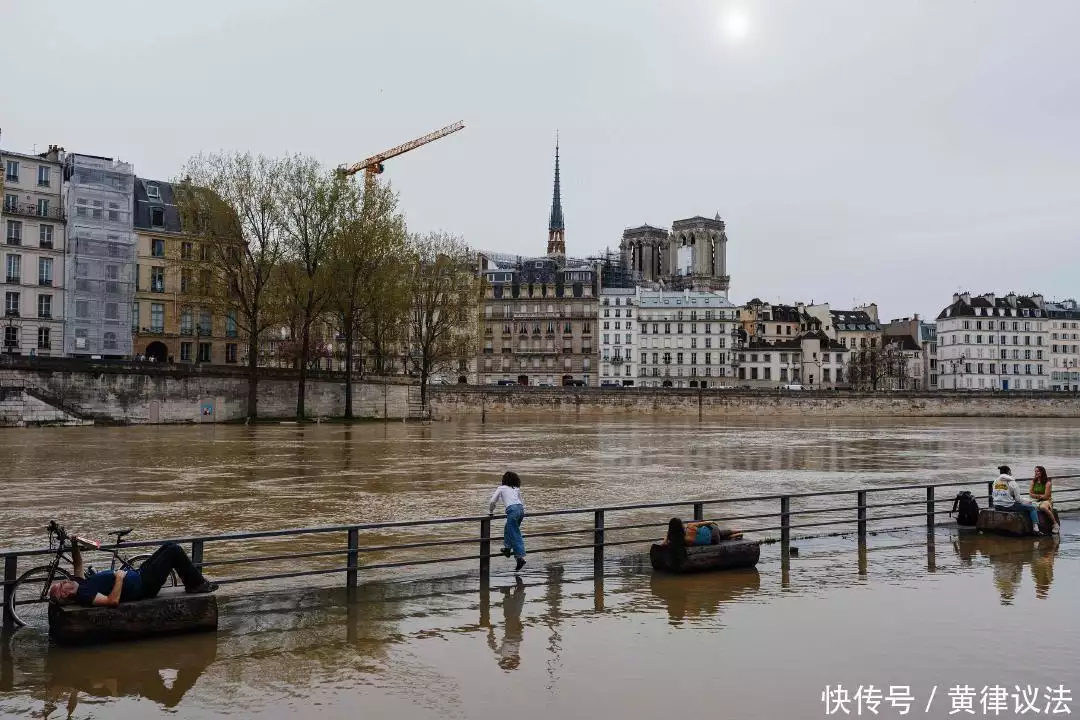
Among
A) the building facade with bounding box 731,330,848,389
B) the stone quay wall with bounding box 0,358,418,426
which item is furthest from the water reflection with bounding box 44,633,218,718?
the building facade with bounding box 731,330,848,389

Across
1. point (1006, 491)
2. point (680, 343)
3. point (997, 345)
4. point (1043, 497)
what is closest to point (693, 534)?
point (1006, 491)

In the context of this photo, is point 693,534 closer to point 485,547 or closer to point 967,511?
point 485,547

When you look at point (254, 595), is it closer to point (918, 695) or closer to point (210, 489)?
point (918, 695)

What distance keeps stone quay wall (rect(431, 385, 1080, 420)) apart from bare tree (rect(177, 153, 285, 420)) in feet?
152

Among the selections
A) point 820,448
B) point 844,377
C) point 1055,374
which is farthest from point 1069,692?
point 1055,374

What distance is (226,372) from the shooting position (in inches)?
2726

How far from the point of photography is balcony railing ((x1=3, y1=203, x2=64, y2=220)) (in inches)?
3051

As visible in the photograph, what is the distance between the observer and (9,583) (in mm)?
10750

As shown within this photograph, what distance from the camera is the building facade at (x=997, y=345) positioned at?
154500 mm

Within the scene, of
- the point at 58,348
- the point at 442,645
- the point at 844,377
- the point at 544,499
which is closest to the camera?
the point at 442,645

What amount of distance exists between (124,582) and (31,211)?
255 ft

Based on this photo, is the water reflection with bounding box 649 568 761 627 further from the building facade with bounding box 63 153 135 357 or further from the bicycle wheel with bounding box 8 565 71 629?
the building facade with bounding box 63 153 135 357

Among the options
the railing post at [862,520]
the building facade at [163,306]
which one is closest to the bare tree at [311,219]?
the building facade at [163,306]

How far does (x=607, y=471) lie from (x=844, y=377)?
408 feet
